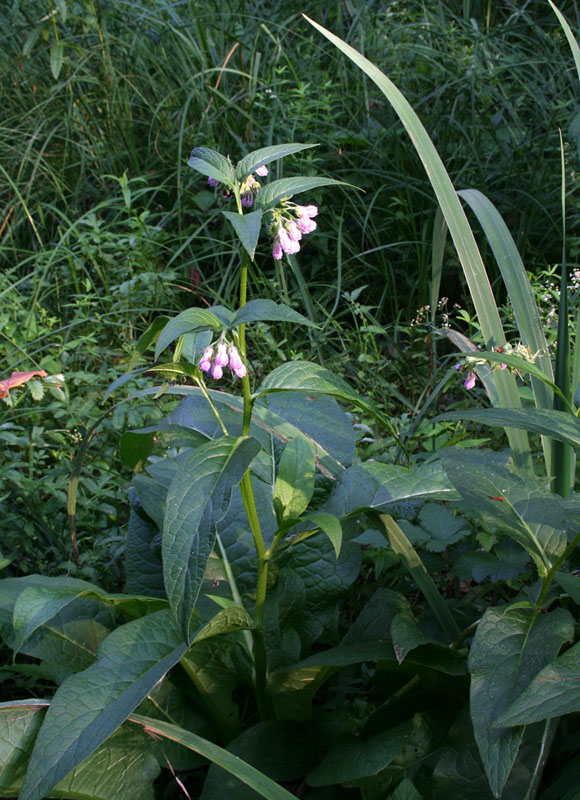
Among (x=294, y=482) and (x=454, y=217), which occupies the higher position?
(x=454, y=217)

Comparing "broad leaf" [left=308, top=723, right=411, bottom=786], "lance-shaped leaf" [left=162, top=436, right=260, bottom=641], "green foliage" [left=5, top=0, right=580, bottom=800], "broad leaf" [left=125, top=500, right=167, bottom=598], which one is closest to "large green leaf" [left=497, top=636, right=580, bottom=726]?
"green foliage" [left=5, top=0, right=580, bottom=800]

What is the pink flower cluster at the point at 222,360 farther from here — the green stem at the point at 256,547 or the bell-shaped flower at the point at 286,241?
the bell-shaped flower at the point at 286,241

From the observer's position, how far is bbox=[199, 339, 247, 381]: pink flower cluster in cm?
112

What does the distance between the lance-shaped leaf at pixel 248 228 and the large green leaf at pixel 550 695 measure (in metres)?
0.70

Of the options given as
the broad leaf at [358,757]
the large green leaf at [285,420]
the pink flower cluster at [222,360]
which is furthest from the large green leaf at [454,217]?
the broad leaf at [358,757]

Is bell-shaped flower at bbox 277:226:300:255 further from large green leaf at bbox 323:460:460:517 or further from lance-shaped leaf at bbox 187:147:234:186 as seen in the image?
large green leaf at bbox 323:460:460:517

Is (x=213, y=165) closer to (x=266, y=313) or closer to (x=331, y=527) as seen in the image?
(x=266, y=313)

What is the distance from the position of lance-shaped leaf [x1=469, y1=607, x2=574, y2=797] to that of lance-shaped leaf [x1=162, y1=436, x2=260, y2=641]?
1.39ft

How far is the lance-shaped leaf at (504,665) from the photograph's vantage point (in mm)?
964

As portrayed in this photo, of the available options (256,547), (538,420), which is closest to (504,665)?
(538,420)

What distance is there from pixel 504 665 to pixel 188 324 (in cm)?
69

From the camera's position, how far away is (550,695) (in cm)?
94

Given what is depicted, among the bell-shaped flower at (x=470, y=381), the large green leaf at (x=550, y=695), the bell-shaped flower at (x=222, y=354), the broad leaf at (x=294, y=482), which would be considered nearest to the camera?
the large green leaf at (x=550, y=695)

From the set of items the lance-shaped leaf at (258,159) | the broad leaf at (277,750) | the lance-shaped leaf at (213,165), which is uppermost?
the lance-shaped leaf at (213,165)
